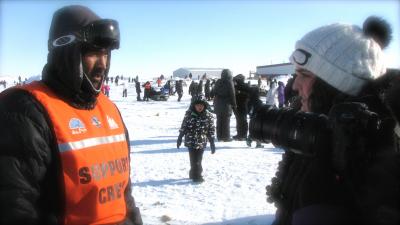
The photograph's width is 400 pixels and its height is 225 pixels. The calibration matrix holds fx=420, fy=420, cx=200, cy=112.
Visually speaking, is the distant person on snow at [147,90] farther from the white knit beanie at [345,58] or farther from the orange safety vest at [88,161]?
the white knit beanie at [345,58]

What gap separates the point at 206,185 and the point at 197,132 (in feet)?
2.48

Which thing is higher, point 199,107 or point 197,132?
point 199,107

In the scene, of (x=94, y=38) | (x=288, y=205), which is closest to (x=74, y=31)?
(x=94, y=38)

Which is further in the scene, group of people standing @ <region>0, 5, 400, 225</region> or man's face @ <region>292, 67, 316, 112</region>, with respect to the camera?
man's face @ <region>292, 67, 316, 112</region>

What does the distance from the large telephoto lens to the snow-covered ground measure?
291 cm

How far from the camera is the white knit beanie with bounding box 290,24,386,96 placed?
59.5 inches

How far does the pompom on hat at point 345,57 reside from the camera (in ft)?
4.96

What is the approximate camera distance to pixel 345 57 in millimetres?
1535

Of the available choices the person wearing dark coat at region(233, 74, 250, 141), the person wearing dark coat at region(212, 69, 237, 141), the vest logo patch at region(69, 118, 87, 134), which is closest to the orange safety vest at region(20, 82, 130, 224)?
the vest logo patch at region(69, 118, 87, 134)

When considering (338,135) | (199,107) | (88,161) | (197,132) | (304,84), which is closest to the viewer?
(338,135)

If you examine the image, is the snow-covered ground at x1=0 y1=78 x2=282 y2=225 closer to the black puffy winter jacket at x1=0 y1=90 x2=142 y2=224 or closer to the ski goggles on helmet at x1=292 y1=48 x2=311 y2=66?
the black puffy winter jacket at x1=0 y1=90 x2=142 y2=224

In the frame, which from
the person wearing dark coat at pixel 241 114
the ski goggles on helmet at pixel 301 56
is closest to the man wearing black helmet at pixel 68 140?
the ski goggles on helmet at pixel 301 56

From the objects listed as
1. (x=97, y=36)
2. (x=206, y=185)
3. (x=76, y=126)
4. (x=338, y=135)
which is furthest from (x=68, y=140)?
(x=206, y=185)

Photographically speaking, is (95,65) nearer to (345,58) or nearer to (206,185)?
(345,58)
